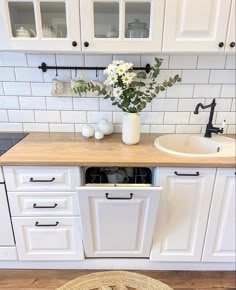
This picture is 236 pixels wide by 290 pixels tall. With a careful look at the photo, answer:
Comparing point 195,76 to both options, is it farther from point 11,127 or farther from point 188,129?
point 11,127

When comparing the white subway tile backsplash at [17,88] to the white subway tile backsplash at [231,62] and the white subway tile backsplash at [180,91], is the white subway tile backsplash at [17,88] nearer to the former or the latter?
the white subway tile backsplash at [180,91]

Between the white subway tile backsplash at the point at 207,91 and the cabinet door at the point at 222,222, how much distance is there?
2.05ft

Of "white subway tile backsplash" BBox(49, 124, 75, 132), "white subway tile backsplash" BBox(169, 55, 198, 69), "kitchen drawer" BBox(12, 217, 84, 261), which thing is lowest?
"kitchen drawer" BBox(12, 217, 84, 261)

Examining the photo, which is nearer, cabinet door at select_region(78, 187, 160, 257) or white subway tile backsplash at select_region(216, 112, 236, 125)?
cabinet door at select_region(78, 187, 160, 257)

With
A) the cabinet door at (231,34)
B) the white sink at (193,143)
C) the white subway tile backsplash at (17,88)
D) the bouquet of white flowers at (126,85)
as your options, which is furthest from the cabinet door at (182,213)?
the white subway tile backsplash at (17,88)

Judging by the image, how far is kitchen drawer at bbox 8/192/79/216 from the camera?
1.28m

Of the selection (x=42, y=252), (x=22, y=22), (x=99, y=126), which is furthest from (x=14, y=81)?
(x=42, y=252)

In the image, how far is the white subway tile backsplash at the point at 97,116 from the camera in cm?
164

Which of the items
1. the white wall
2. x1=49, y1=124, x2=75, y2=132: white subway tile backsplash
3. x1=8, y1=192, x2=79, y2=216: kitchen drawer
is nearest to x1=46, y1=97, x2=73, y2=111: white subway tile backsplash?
the white wall

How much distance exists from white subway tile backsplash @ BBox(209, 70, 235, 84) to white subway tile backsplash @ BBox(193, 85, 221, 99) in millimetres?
41

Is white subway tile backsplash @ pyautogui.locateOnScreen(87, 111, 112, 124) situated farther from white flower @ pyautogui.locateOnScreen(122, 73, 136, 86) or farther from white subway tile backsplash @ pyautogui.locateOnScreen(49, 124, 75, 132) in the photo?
white flower @ pyautogui.locateOnScreen(122, 73, 136, 86)

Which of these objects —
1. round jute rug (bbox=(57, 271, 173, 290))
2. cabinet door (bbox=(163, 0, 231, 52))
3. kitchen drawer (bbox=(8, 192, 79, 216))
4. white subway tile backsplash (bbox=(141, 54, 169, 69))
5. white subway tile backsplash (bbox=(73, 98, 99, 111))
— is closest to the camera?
cabinet door (bbox=(163, 0, 231, 52))

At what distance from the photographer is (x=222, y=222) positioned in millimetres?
1342

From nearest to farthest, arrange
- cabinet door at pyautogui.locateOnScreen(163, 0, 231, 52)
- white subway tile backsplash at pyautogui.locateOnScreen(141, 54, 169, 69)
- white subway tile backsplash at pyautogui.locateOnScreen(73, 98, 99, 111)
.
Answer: cabinet door at pyautogui.locateOnScreen(163, 0, 231, 52) < white subway tile backsplash at pyautogui.locateOnScreen(141, 54, 169, 69) < white subway tile backsplash at pyautogui.locateOnScreen(73, 98, 99, 111)
